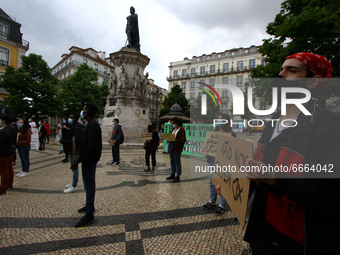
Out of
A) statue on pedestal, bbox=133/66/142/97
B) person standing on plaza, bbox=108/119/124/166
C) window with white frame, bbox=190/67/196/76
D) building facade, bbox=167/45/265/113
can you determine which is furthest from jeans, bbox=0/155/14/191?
window with white frame, bbox=190/67/196/76

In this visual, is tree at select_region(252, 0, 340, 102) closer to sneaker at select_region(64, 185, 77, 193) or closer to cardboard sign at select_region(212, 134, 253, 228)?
cardboard sign at select_region(212, 134, 253, 228)

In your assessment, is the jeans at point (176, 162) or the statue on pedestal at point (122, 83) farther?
the statue on pedestal at point (122, 83)

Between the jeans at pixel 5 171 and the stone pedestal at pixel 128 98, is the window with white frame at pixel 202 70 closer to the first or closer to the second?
the stone pedestal at pixel 128 98

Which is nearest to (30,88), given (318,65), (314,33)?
(314,33)

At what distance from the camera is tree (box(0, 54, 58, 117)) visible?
23.9m

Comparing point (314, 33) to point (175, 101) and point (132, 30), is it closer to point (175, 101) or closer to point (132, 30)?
point (132, 30)

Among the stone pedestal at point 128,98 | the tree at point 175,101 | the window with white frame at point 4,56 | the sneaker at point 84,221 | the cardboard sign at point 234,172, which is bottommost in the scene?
the sneaker at point 84,221

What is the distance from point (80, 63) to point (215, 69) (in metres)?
36.2

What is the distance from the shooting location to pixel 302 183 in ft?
3.16

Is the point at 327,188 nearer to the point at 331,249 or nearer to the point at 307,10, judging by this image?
the point at 331,249

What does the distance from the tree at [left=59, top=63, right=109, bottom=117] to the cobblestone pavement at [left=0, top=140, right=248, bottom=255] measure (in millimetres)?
27111

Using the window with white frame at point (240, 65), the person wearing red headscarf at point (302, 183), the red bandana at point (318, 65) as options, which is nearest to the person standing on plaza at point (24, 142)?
the person wearing red headscarf at point (302, 183)

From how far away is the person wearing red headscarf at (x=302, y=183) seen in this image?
3.13 ft

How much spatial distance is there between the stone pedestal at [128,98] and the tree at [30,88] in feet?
51.6
